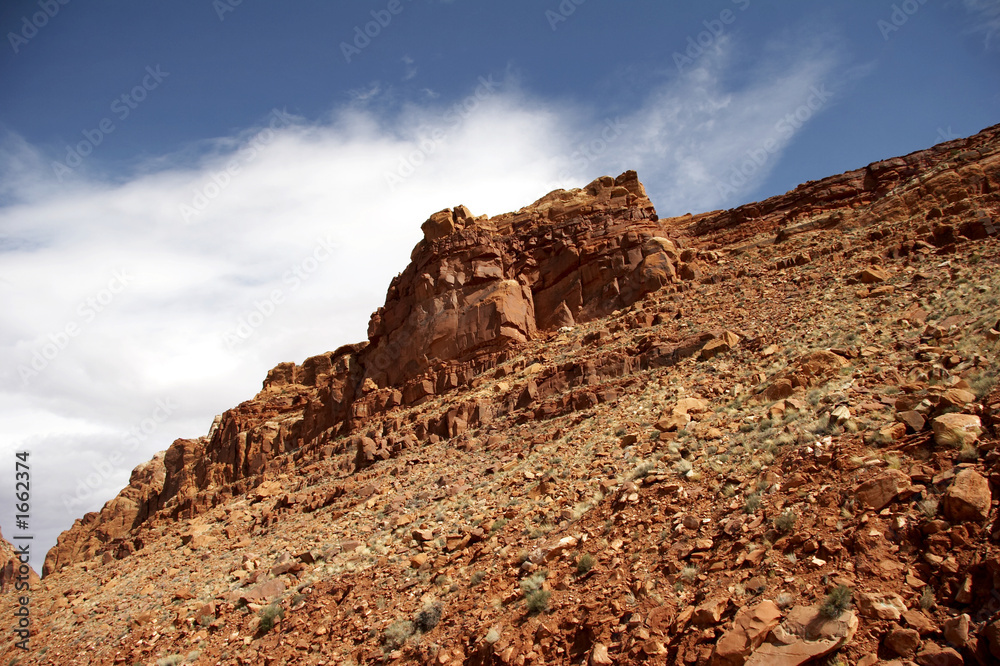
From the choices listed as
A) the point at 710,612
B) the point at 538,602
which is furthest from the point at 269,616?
the point at 710,612

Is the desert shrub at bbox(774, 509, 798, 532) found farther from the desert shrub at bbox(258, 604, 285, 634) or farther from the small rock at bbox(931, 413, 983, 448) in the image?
the desert shrub at bbox(258, 604, 285, 634)

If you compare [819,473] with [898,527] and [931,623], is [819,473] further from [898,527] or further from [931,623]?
[931,623]

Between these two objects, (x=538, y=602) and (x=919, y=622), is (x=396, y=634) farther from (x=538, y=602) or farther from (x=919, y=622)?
(x=919, y=622)

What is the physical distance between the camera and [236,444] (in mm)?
50469

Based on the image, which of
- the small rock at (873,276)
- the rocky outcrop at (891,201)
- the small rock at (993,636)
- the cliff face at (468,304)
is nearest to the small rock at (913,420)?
the small rock at (993,636)

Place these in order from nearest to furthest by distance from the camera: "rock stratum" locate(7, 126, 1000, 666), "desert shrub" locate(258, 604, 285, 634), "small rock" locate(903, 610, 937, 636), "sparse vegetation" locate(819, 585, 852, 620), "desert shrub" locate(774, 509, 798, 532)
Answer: "small rock" locate(903, 610, 937, 636)
"sparse vegetation" locate(819, 585, 852, 620)
"rock stratum" locate(7, 126, 1000, 666)
"desert shrub" locate(774, 509, 798, 532)
"desert shrub" locate(258, 604, 285, 634)

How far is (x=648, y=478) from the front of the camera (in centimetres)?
1191

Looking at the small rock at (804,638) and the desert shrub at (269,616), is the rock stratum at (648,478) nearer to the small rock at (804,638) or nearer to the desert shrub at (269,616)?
the small rock at (804,638)

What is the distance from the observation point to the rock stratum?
721 centimetres

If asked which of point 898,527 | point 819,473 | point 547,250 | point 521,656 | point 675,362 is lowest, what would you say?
point 521,656

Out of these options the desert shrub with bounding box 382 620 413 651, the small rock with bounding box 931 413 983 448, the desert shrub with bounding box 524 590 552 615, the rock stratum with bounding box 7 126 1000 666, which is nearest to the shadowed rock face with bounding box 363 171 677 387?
the rock stratum with bounding box 7 126 1000 666

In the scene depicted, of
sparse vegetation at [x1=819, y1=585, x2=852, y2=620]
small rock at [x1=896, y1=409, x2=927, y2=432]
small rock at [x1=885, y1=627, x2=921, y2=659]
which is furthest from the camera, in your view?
small rock at [x1=896, y1=409, x2=927, y2=432]

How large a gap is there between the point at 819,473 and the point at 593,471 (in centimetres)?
612

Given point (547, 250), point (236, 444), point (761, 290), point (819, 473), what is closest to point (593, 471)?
point (819, 473)
